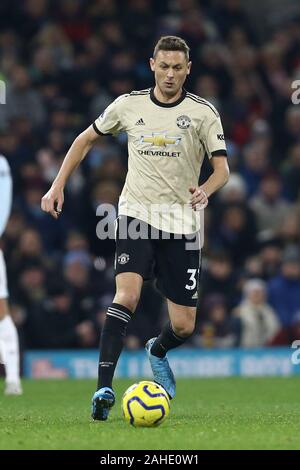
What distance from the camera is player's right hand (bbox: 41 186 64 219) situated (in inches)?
309

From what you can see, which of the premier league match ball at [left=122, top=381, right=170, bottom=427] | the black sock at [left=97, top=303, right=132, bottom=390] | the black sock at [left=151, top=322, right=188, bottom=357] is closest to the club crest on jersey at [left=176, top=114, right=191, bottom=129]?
the black sock at [left=97, top=303, right=132, bottom=390]

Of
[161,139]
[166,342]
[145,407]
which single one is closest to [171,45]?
[161,139]

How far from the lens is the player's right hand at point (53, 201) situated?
25.8 ft

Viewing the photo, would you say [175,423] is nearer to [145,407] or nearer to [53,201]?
[145,407]

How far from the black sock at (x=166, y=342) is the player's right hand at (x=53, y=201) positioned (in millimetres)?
1283

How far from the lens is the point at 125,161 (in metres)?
16.9

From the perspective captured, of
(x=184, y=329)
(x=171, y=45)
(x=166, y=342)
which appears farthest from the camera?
(x=166, y=342)

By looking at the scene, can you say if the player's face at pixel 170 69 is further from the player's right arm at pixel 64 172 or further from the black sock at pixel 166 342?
the black sock at pixel 166 342

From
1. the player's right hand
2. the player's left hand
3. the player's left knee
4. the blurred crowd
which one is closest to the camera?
the player's left hand

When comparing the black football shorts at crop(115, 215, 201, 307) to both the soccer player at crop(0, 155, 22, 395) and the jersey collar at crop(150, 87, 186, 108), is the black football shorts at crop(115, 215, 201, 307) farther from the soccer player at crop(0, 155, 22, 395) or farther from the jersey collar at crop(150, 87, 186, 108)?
the soccer player at crop(0, 155, 22, 395)

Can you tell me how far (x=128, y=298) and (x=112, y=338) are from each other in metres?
0.29

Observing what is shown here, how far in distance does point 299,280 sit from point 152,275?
7.40 metres

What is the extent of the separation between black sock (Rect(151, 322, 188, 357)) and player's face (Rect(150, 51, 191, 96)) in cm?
171

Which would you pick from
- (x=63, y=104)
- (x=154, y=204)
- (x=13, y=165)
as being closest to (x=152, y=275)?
(x=154, y=204)
